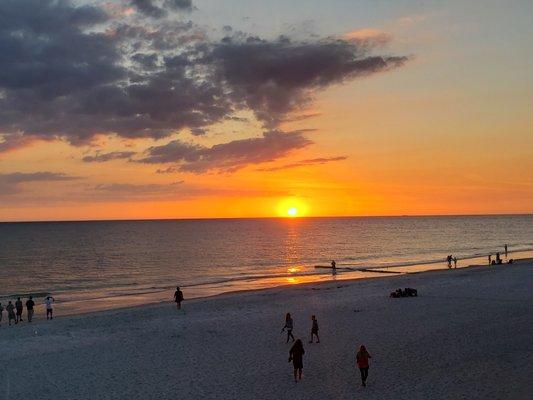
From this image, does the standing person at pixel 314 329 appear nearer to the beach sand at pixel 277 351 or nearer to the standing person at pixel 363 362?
the beach sand at pixel 277 351

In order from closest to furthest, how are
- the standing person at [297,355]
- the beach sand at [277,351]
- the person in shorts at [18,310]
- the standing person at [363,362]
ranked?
the standing person at [363,362], the beach sand at [277,351], the standing person at [297,355], the person in shorts at [18,310]

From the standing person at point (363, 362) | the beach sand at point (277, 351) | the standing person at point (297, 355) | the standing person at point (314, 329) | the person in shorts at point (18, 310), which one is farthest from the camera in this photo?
the person in shorts at point (18, 310)

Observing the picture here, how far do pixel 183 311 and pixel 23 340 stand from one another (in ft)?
32.3

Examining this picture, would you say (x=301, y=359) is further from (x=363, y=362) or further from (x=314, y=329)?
(x=314, y=329)

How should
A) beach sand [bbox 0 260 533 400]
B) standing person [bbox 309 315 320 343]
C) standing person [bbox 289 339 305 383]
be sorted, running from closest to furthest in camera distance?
beach sand [bbox 0 260 533 400] → standing person [bbox 289 339 305 383] → standing person [bbox 309 315 320 343]

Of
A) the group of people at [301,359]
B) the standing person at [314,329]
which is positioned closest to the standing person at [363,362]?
the group of people at [301,359]

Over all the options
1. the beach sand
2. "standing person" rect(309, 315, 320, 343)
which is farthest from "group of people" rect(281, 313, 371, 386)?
"standing person" rect(309, 315, 320, 343)

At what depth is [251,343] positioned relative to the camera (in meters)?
22.6

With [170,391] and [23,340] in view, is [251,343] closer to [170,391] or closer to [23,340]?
[170,391]

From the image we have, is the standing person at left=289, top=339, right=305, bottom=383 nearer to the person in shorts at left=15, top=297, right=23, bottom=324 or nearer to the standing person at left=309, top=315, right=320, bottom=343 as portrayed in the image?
the standing person at left=309, top=315, right=320, bottom=343

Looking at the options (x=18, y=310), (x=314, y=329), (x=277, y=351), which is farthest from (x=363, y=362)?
(x=18, y=310)

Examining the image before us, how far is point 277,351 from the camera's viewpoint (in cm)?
2106

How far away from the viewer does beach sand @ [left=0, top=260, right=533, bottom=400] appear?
1633 centimetres

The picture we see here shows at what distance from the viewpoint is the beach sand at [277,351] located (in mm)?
16328
